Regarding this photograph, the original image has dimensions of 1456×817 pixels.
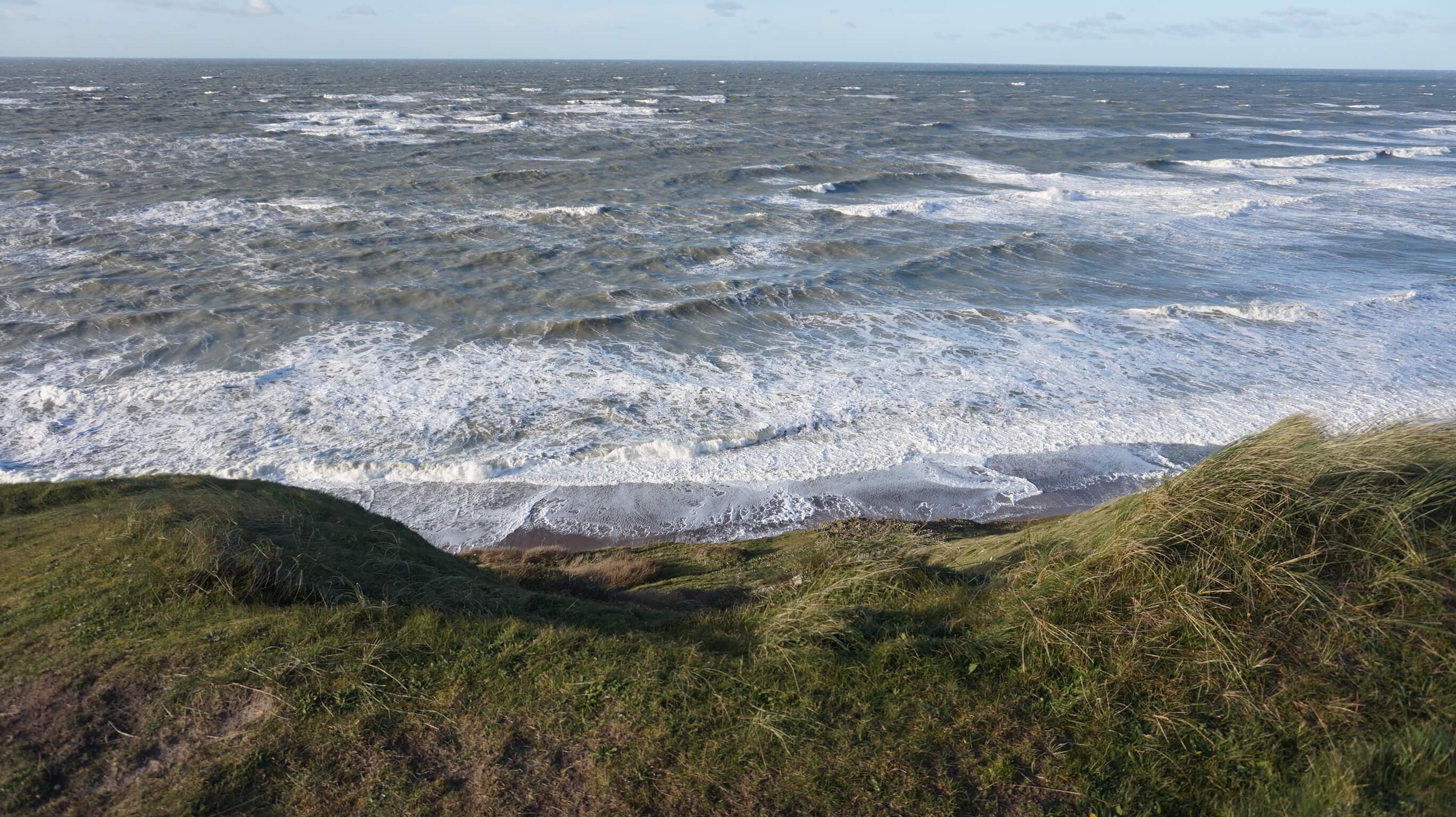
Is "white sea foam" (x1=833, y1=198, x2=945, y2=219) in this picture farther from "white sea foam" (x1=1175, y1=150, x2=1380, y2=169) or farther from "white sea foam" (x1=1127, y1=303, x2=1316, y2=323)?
"white sea foam" (x1=1175, y1=150, x2=1380, y2=169)

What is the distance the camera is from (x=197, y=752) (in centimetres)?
446

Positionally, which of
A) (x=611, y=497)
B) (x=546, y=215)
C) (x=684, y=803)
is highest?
(x=546, y=215)

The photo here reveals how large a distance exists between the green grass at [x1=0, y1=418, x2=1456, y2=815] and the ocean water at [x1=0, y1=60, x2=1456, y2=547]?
201 inches

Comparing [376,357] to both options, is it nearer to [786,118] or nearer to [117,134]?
[117,134]

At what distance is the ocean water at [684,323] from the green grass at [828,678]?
5094mm

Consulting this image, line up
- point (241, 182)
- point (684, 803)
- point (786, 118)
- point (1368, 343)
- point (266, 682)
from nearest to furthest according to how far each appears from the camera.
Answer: point (684, 803) → point (266, 682) → point (1368, 343) → point (241, 182) → point (786, 118)

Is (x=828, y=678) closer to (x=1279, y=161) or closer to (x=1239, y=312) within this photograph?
(x=1239, y=312)

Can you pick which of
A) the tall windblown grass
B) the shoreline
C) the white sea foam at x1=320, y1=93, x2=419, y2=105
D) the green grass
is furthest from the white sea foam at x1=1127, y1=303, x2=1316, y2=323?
the white sea foam at x1=320, y1=93, x2=419, y2=105

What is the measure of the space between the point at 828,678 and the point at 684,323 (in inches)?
561

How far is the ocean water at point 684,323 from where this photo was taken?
488 inches

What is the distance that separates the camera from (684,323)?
1900 cm

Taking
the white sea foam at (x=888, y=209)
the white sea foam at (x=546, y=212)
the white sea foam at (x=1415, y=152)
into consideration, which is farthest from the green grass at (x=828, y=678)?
the white sea foam at (x=1415, y=152)

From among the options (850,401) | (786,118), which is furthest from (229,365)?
(786,118)

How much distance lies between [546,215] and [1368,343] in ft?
73.6
